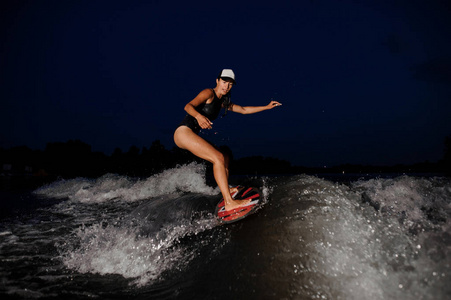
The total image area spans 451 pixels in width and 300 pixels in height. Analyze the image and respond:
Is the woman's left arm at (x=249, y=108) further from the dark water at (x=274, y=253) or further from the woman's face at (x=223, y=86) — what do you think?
the dark water at (x=274, y=253)

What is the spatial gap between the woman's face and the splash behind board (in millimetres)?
1964

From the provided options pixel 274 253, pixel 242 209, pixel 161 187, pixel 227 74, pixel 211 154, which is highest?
pixel 227 74

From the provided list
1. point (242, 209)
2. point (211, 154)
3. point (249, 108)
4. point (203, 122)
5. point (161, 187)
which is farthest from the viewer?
point (161, 187)

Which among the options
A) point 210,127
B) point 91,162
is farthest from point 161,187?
point 91,162

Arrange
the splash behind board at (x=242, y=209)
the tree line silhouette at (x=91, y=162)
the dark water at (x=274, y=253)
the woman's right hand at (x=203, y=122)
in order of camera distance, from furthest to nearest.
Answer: the tree line silhouette at (x=91, y=162), the splash behind board at (x=242, y=209), the woman's right hand at (x=203, y=122), the dark water at (x=274, y=253)

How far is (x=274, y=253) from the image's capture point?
2826mm

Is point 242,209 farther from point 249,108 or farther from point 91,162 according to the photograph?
point 91,162

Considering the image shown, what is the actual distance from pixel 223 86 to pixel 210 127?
115cm

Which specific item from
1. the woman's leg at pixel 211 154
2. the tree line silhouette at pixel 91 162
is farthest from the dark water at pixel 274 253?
the tree line silhouette at pixel 91 162

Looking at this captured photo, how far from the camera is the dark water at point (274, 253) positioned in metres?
2.25

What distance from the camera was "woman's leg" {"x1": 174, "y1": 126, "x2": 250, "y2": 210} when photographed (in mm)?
3932

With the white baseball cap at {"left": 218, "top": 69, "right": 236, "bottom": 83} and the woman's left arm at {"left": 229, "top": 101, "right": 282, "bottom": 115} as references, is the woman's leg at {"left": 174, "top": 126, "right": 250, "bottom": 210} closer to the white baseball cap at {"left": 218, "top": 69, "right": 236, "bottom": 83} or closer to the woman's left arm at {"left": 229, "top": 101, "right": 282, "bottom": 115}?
the white baseball cap at {"left": 218, "top": 69, "right": 236, "bottom": 83}

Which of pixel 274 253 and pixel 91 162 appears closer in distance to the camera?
pixel 274 253

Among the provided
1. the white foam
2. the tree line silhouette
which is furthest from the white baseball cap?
the tree line silhouette
